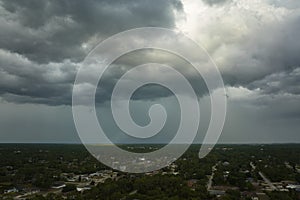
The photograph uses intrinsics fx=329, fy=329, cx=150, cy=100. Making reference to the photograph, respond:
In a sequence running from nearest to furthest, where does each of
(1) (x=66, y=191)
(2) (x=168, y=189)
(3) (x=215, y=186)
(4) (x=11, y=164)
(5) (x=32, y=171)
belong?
(2) (x=168, y=189)
(1) (x=66, y=191)
(3) (x=215, y=186)
(5) (x=32, y=171)
(4) (x=11, y=164)

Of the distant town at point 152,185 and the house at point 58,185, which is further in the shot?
the house at point 58,185

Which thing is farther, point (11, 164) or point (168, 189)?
point (11, 164)

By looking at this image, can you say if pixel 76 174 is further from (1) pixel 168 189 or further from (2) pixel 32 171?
(1) pixel 168 189

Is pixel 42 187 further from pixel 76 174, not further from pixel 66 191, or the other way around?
pixel 76 174

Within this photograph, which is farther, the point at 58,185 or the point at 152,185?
the point at 58,185

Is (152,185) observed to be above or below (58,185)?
above

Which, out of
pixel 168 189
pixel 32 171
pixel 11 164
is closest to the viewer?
pixel 168 189

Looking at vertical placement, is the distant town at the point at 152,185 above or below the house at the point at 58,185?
above

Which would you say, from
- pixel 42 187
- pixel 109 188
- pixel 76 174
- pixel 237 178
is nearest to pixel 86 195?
pixel 109 188

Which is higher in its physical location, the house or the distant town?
the distant town

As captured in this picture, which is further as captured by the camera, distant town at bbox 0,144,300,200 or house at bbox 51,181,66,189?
house at bbox 51,181,66,189
